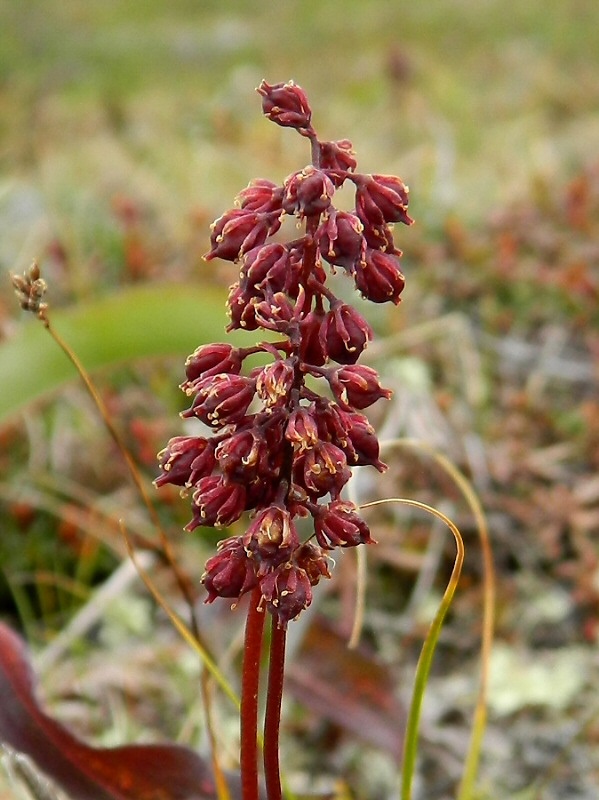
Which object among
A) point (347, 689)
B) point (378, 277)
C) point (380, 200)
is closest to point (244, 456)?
point (378, 277)

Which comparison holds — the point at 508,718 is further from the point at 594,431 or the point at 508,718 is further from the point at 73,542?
the point at 73,542

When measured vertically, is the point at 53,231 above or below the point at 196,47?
below

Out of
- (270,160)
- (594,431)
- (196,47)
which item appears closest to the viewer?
(594,431)

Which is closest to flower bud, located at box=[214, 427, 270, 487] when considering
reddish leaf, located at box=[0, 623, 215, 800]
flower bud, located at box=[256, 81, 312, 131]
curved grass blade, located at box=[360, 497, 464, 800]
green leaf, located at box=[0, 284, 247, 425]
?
curved grass blade, located at box=[360, 497, 464, 800]

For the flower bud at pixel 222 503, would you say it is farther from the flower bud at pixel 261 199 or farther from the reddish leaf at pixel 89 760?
the reddish leaf at pixel 89 760

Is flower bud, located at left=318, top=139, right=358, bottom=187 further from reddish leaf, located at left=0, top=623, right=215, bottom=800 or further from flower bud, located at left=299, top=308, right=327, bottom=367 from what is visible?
reddish leaf, located at left=0, top=623, right=215, bottom=800

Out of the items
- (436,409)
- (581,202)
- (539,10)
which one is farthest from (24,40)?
(436,409)

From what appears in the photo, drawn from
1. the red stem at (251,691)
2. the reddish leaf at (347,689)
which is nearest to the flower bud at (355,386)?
the red stem at (251,691)
